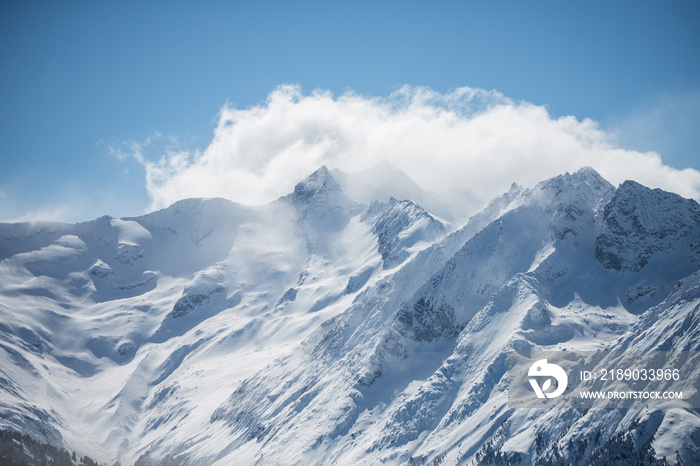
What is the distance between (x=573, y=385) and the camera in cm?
16538

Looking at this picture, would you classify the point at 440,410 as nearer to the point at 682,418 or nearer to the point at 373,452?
the point at 373,452

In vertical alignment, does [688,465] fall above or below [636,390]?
below

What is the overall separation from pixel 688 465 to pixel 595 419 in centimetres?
2466

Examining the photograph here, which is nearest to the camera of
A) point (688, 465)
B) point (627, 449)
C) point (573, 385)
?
point (688, 465)

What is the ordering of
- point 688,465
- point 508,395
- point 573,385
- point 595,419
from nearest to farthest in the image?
point 688,465 → point 595,419 → point 573,385 → point 508,395

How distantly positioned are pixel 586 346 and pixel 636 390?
34796 millimetres

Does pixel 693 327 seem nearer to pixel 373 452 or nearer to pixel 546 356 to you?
pixel 546 356

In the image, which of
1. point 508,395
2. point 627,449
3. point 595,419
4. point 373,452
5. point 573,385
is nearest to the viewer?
point 627,449

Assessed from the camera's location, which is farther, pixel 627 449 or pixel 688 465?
pixel 627 449

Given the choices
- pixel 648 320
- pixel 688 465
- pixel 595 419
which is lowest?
pixel 688 465

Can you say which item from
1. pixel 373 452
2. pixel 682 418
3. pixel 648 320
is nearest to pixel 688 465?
pixel 682 418

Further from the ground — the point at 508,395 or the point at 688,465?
the point at 508,395

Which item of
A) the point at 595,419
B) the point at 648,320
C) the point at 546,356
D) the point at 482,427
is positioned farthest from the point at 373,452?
the point at 648,320

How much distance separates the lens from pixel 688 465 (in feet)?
417
